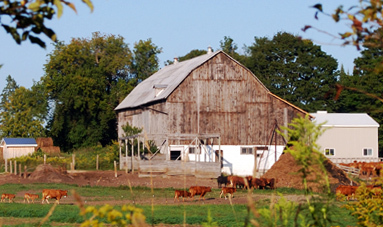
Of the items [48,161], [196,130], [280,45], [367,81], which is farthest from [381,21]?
[280,45]

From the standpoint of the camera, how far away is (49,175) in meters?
43.6

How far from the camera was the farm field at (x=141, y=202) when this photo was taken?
1914 centimetres

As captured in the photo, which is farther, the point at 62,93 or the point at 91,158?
the point at 62,93

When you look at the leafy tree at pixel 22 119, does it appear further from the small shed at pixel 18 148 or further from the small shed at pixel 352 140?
the small shed at pixel 352 140

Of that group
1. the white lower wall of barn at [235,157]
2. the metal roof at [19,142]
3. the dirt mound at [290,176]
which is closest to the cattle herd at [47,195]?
the dirt mound at [290,176]

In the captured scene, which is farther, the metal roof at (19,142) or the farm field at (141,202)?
the metal roof at (19,142)

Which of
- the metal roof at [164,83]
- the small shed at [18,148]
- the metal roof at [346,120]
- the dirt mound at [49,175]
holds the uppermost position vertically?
the metal roof at [164,83]

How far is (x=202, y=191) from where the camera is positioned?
99.0 feet

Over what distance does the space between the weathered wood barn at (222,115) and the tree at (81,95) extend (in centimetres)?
2207

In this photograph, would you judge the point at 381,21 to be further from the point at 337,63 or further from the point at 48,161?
the point at 337,63

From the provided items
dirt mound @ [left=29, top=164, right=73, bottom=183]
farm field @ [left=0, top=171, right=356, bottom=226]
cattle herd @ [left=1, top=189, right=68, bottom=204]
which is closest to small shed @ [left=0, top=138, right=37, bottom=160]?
farm field @ [left=0, top=171, right=356, bottom=226]

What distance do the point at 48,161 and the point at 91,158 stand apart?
5846 millimetres

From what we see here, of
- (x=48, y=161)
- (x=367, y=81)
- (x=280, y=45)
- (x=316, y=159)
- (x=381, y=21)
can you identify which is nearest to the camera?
(x=381, y=21)

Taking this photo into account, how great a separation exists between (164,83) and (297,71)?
34.2m
